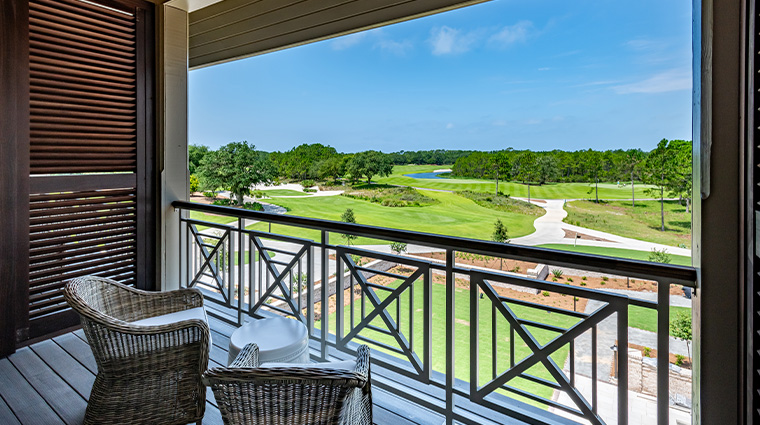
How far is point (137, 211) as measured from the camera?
3107 mm

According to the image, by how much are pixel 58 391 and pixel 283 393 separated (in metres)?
1.81

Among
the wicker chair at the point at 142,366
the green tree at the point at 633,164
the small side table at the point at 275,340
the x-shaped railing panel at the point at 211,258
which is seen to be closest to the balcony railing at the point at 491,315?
the x-shaped railing panel at the point at 211,258

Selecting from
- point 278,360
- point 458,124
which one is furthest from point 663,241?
point 278,360

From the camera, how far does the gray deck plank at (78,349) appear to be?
2.38 m

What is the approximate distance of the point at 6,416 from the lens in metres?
1.89

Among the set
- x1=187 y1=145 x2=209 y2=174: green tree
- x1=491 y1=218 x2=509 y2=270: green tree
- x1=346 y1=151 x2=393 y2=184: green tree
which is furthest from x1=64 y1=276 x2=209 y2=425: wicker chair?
x1=187 y1=145 x2=209 y2=174: green tree

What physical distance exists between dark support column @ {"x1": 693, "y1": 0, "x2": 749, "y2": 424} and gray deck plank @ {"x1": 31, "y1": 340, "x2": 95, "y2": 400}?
276cm

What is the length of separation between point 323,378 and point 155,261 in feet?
8.99

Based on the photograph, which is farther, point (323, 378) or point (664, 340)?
point (664, 340)

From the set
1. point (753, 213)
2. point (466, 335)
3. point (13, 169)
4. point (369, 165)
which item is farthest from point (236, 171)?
point (753, 213)

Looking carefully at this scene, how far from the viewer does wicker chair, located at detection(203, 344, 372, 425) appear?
1070 millimetres

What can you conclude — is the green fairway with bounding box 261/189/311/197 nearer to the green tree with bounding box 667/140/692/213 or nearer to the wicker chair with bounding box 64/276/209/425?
the green tree with bounding box 667/140/692/213

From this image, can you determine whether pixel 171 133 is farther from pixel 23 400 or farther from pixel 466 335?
pixel 466 335

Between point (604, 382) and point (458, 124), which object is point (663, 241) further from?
point (458, 124)
